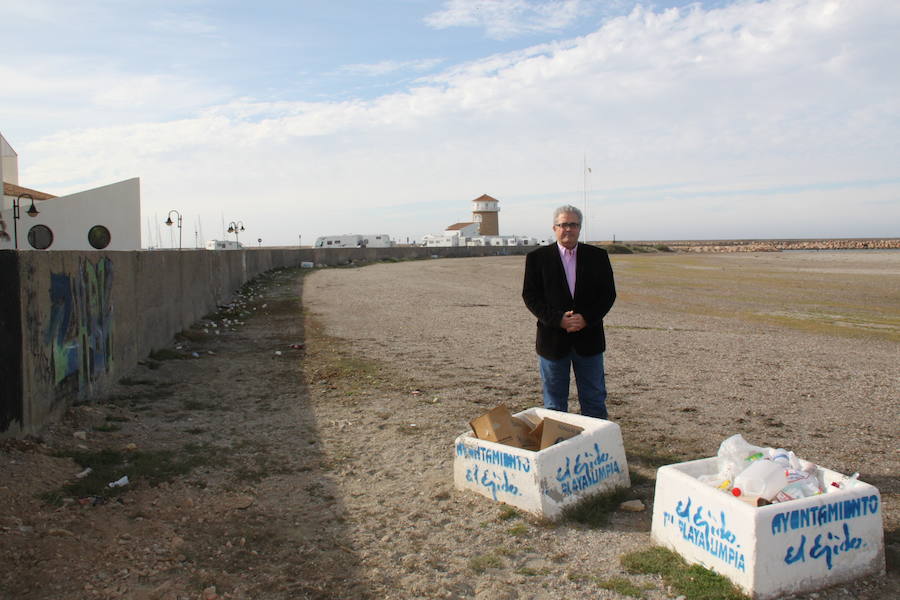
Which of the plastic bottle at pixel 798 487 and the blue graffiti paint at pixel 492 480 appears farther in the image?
the blue graffiti paint at pixel 492 480

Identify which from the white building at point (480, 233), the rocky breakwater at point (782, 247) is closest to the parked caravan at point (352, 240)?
the white building at point (480, 233)

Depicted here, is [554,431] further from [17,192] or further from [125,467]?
[17,192]

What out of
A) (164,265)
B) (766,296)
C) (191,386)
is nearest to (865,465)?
(191,386)

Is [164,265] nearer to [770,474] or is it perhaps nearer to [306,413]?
[306,413]

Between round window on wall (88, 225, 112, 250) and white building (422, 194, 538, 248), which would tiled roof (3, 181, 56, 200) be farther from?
white building (422, 194, 538, 248)

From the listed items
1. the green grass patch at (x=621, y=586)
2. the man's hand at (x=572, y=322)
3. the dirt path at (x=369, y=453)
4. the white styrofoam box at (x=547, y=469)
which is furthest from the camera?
the man's hand at (x=572, y=322)

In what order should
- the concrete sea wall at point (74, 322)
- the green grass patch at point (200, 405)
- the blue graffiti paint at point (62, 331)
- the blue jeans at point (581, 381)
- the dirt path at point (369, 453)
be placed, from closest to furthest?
the dirt path at point (369, 453) → the blue jeans at point (581, 381) → the concrete sea wall at point (74, 322) → the blue graffiti paint at point (62, 331) → the green grass patch at point (200, 405)

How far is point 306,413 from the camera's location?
693 cm

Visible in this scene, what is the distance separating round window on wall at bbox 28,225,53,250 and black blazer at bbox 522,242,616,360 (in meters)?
25.9

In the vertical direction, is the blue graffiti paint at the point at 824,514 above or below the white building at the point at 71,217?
below

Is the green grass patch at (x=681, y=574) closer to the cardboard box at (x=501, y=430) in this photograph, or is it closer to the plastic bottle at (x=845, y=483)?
the plastic bottle at (x=845, y=483)

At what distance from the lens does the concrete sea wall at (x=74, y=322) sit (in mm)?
5406

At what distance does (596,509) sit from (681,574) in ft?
2.78

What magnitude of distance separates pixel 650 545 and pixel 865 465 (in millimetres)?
2300
